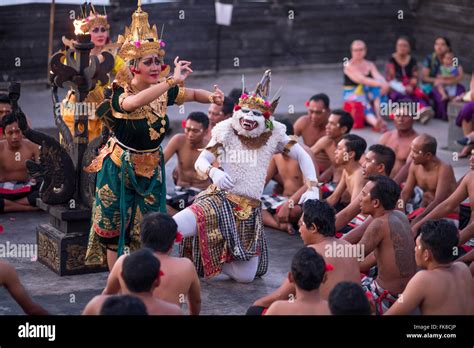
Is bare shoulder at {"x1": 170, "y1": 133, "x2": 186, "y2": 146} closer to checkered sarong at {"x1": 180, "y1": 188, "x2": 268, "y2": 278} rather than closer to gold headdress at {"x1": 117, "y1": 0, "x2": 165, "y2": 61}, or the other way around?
checkered sarong at {"x1": 180, "y1": 188, "x2": 268, "y2": 278}

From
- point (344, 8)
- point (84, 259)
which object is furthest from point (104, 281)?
point (344, 8)

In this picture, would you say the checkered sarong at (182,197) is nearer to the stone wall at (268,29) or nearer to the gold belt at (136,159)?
the gold belt at (136,159)

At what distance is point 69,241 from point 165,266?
224 cm

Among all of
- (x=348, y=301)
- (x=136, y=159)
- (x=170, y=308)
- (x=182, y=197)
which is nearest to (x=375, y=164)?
(x=182, y=197)

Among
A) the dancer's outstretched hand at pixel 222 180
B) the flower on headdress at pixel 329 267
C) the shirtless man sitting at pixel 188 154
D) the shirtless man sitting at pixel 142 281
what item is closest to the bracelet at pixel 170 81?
the dancer's outstretched hand at pixel 222 180

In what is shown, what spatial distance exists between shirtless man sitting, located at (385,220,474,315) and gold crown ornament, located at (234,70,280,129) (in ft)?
7.54

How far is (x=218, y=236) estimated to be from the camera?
932 centimetres

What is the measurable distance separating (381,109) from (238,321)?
8.43m

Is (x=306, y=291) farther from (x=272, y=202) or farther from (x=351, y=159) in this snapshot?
(x=272, y=202)

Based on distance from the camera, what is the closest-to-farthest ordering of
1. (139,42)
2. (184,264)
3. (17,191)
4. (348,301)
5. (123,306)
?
(123,306) < (348,301) < (184,264) < (139,42) < (17,191)

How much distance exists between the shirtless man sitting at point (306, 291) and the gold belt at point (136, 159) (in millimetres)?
2412

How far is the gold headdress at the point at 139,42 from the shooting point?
348 inches

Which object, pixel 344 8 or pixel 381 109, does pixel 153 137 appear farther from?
pixel 344 8

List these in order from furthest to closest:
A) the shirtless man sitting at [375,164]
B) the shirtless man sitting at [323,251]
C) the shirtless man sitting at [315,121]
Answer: the shirtless man sitting at [315,121], the shirtless man sitting at [375,164], the shirtless man sitting at [323,251]
